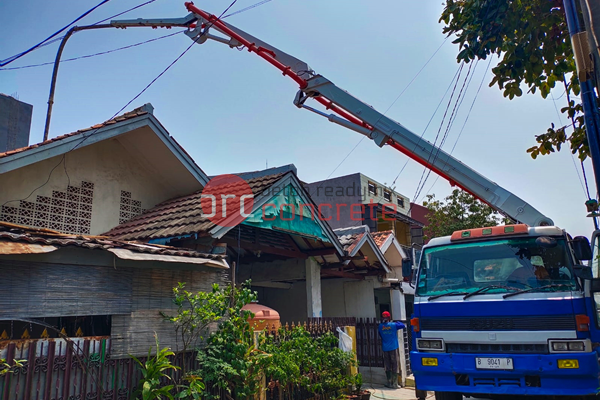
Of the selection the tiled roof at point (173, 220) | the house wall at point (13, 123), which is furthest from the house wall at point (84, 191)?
the house wall at point (13, 123)

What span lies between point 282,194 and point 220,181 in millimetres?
2266

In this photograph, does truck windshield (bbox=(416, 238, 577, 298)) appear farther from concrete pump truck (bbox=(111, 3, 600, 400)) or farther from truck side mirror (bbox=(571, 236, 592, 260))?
truck side mirror (bbox=(571, 236, 592, 260))

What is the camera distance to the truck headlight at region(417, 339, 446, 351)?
6.20 metres

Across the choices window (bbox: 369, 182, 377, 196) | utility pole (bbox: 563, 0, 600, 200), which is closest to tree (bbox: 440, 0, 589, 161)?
utility pole (bbox: 563, 0, 600, 200)

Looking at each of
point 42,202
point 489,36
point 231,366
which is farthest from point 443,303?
point 42,202

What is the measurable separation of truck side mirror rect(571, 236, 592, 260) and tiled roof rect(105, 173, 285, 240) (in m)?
5.45

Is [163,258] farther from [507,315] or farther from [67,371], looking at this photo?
[507,315]

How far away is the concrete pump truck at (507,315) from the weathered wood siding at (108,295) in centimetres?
344

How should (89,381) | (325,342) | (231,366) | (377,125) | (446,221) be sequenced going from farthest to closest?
(446,221)
(377,125)
(325,342)
(231,366)
(89,381)

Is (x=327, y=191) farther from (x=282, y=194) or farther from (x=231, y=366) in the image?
(x=231, y=366)

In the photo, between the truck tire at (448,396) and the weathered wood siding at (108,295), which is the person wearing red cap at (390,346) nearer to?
the truck tire at (448,396)

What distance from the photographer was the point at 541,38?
637 cm

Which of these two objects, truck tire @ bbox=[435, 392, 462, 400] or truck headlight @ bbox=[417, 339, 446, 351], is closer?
truck headlight @ bbox=[417, 339, 446, 351]

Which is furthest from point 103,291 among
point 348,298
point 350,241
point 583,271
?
point 348,298
